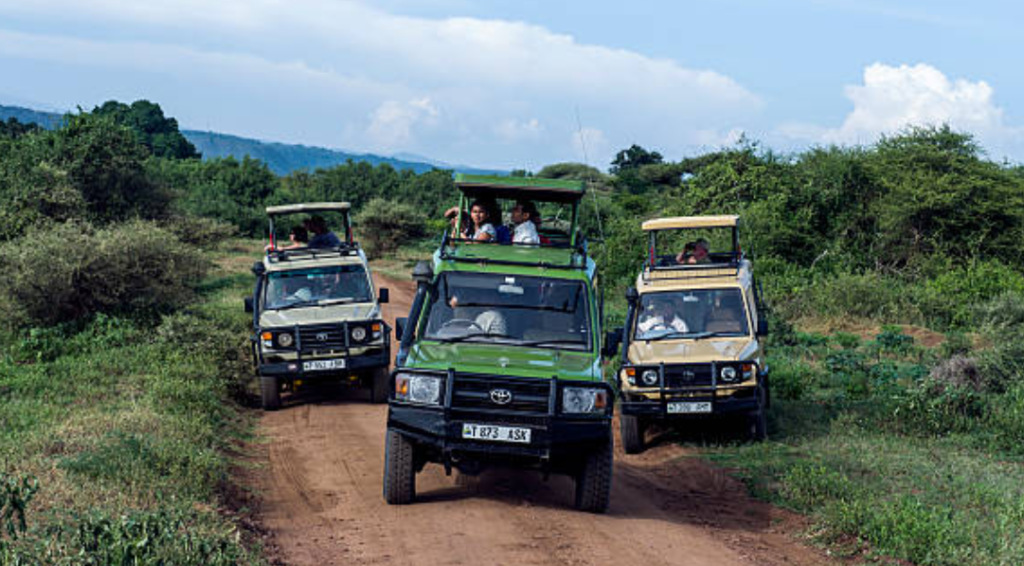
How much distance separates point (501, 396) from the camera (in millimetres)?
7855

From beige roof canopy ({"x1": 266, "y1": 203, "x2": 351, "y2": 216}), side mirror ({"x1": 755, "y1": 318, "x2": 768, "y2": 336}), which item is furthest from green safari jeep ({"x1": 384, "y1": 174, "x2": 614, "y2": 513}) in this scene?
beige roof canopy ({"x1": 266, "y1": 203, "x2": 351, "y2": 216})

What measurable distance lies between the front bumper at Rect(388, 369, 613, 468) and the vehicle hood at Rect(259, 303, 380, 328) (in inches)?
218

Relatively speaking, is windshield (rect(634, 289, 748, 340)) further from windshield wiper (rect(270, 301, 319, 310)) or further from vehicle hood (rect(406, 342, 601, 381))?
windshield wiper (rect(270, 301, 319, 310))

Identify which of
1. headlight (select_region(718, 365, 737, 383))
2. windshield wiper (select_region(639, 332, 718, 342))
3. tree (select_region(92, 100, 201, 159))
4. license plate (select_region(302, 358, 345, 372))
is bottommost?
license plate (select_region(302, 358, 345, 372))

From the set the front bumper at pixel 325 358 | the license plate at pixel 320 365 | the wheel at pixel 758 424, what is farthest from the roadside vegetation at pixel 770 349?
the license plate at pixel 320 365

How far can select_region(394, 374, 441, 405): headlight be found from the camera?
7887 mm

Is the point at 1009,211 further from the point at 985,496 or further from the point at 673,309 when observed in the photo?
the point at 985,496

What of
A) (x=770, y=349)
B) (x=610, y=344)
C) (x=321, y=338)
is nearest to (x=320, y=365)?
(x=321, y=338)

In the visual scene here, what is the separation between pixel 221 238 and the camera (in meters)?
31.2

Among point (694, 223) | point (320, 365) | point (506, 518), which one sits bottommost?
point (506, 518)

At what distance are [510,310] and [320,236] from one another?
7152mm

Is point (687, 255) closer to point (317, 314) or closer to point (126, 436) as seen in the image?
point (317, 314)

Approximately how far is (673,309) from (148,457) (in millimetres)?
6263

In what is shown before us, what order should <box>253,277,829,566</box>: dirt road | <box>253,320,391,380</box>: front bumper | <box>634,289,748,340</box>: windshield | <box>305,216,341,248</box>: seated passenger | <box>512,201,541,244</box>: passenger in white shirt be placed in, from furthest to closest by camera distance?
<box>305,216,341,248</box>: seated passenger
<box>253,320,391,380</box>: front bumper
<box>634,289,748,340</box>: windshield
<box>512,201,541,244</box>: passenger in white shirt
<box>253,277,829,566</box>: dirt road
